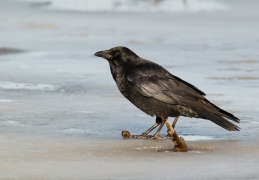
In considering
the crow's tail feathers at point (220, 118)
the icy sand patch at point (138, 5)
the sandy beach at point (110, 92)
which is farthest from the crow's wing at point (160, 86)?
the icy sand patch at point (138, 5)

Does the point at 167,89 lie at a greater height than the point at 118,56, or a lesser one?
lesser

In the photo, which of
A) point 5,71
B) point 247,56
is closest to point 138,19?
point 247,56

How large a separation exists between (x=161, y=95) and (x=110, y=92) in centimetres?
300

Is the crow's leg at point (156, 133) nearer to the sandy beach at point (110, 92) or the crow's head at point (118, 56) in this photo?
the sandy beach at point (110, 92)

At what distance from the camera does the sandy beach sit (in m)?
5.85

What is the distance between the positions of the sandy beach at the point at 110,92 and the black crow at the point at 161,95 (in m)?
0.25

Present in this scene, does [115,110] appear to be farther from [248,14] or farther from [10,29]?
[248,14]

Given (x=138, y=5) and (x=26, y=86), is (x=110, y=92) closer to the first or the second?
(x=26, y=86)

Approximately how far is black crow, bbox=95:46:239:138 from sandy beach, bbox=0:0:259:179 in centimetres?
25

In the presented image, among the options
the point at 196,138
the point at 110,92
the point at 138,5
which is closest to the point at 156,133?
the point at 196,138

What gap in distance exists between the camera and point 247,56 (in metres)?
13.0

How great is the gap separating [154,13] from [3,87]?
9681 millimetres

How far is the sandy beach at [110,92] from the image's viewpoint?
585 centimetres

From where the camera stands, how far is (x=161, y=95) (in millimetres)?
6969
